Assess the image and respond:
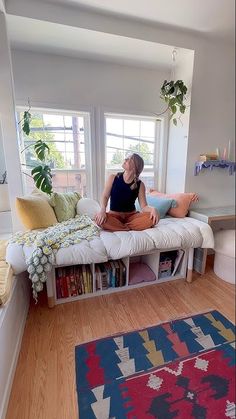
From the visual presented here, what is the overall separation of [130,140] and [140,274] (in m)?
1.43

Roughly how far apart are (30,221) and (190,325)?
1.31 m

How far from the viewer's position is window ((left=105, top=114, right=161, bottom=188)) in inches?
88.2

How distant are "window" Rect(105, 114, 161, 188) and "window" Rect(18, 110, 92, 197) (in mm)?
240

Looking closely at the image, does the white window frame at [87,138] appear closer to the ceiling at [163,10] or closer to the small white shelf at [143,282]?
the ceiling at [163,10]

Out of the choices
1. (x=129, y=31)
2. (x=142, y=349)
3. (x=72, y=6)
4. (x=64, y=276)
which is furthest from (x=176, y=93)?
(x=142, y=349)

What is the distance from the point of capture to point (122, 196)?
5.51 feet

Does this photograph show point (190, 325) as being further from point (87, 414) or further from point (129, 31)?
point (129, 31)

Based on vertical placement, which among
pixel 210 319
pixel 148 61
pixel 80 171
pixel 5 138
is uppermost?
pixel 148 61

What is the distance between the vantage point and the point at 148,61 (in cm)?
203

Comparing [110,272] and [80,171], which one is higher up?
[80,171]

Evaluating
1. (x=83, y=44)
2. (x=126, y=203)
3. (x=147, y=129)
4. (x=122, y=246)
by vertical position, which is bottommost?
(x=122, y=246)

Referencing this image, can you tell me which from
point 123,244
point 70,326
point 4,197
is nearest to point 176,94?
point 123,244

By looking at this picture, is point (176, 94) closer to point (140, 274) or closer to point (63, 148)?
point (63, 148)

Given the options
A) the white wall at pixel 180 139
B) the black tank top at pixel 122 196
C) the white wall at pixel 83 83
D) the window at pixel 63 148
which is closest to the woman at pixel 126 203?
the black tank top at pixel 122 196
